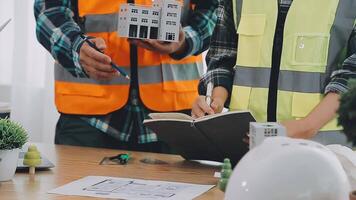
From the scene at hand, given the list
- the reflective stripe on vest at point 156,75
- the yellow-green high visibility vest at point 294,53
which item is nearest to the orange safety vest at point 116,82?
the reflective stripe on vest at point 156,75

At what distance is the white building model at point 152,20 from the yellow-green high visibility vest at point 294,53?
0.17 m

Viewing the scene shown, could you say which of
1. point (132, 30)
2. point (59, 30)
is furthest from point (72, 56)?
point (132, 30)

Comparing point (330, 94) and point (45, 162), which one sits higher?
point (330, 94)

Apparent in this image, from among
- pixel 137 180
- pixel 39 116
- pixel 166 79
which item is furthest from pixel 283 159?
pixel 39 116

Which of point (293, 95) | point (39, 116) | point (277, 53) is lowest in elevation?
point (39, 116)

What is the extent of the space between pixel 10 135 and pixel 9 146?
0.02 metres

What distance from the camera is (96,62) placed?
64.0 inches

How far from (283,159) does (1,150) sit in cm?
68

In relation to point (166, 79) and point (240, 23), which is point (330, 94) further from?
point (166, 79)

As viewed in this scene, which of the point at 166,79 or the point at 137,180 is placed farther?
the point at 166,79

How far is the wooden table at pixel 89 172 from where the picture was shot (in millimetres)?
1160

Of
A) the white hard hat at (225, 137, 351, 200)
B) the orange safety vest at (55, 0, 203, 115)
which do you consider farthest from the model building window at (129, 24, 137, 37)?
the white hard hat at (225, 137, 351, 200)

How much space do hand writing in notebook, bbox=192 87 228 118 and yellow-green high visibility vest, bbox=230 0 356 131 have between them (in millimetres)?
35

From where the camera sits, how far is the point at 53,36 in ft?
5.87
